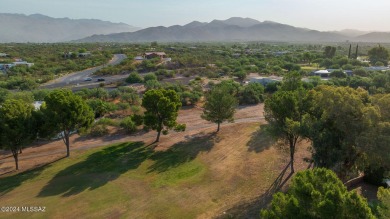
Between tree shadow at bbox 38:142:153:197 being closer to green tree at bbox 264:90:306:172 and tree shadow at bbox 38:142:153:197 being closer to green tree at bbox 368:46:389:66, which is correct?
green tree at bbox 264:90:306:172

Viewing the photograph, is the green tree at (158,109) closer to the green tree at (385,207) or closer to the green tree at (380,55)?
the green tree at (385,207)

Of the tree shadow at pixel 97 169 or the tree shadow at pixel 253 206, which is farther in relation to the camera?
the tree shadow at pixel 97 169

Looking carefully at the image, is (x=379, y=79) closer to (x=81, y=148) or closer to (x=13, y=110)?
(x=81, y=148)

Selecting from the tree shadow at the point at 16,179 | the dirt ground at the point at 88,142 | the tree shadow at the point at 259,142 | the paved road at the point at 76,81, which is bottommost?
the tree shadow at the point at 16,179

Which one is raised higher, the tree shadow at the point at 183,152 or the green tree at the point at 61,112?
the green tree at the point at 61,112

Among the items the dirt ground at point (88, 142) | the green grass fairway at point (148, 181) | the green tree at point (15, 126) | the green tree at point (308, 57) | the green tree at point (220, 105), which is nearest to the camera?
the green grass fairway at point (148, 181)

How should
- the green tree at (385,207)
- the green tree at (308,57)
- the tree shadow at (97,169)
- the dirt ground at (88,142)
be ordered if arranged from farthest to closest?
1. the green tree at (308,57)
2. the dirt ground at (88,142)
3. the tree shadow at (97,169)
4. the green tree at (385,207)

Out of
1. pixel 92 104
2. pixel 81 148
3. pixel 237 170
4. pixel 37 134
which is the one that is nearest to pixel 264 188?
pixel 237 170

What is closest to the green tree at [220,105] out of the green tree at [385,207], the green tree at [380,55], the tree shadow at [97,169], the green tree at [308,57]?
the tree shadow at [97,169]

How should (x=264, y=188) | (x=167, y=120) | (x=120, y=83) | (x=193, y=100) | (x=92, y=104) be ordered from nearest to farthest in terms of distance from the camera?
(x=264, y=188) < (x=167, y=120) < (x=92, y=104) < (x=193, y=100) < (x=120, y=83)
